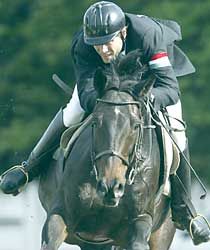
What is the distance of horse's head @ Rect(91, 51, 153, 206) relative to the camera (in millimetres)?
9516

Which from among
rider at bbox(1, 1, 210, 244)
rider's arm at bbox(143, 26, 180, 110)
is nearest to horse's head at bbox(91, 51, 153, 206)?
rider at bbox(1, 1, 210, 244)

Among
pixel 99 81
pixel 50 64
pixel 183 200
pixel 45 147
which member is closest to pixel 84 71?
pixel 99 81

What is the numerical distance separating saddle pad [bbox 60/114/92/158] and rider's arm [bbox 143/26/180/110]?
0.60 meters

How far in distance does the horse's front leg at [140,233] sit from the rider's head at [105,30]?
4.10 ft

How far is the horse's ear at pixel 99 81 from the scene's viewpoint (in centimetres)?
998

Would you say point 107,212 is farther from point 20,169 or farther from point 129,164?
point 20,169

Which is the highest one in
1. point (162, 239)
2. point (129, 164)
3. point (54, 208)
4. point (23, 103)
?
point (129, 164)

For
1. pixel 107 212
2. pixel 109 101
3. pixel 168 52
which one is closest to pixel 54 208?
pixel 107 212

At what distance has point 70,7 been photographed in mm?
28312

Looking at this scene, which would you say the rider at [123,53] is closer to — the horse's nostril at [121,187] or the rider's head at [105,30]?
the rider's head at [105,30]

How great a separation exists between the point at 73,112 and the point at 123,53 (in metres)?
0.93

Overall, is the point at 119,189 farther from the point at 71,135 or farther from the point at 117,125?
the point at 71,135

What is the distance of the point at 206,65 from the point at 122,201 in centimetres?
1761

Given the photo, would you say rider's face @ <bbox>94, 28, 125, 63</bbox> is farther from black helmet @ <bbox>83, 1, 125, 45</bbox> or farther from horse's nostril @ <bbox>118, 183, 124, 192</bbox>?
horse's nostril @ <bbox>118, 183, 124, 192</bbox>
